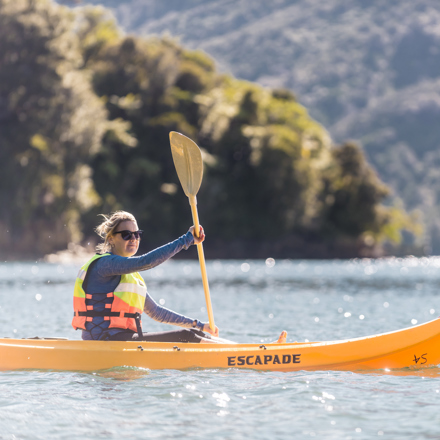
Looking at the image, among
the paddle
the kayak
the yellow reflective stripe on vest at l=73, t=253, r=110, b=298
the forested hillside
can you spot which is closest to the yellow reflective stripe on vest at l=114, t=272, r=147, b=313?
the yellow reflective stripe on vest at l=73, t=253, r=110, b=298

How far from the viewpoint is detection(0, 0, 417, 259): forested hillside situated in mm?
41500

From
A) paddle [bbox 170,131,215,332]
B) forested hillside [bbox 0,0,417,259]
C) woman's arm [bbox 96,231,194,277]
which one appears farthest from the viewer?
forested hillside [bbox 0,0,417,259]

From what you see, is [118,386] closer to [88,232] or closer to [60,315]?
[60,315]

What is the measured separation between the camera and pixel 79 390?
7.14m

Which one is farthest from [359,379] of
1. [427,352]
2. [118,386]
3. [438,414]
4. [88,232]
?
[88,232]

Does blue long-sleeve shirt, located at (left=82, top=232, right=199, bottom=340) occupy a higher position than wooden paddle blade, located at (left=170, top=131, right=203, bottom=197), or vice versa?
wooden paddle blade, located at (left=170, top=131, right=203, bottom=197)

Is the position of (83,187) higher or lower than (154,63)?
lower

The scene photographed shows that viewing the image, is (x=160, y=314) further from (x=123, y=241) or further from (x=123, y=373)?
(x=123, y=241)

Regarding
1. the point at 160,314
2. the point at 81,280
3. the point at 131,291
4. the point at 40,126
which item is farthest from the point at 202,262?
the point at 40,126

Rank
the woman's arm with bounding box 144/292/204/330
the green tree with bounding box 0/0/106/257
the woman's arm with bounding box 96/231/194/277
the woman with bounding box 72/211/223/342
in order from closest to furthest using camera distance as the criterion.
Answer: the woman's arm with bounding box 96/231/194/277 < the woman with bounding box 72/211/223/342 < the woman's arm with bounding box 144/292/204/330 < the green tree with bounding box 0/0/106/257

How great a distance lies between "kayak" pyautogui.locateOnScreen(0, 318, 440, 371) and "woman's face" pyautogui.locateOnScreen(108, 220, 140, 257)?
0.97m

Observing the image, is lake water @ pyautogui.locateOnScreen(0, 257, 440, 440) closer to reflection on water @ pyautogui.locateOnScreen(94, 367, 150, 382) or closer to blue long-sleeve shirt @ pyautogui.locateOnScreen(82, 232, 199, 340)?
reflection on water @ pyautogui.locateOnScreen(94, 367, 150, 382)

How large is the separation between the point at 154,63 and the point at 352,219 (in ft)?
62.3

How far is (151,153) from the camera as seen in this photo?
5294cm
